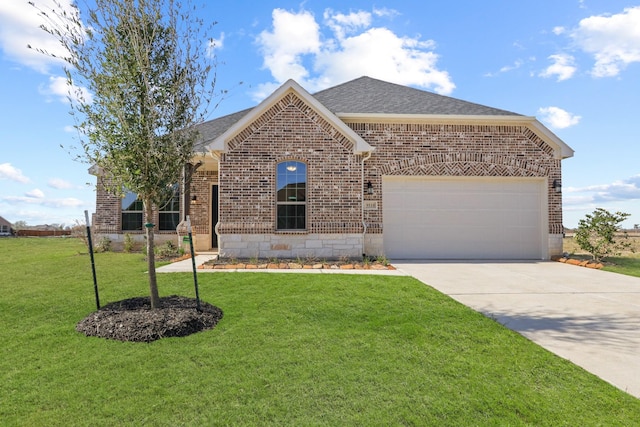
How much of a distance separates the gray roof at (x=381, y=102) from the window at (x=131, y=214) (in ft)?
13.1

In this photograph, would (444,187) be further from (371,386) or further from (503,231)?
(371,386)

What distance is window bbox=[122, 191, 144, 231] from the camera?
45.5 ft

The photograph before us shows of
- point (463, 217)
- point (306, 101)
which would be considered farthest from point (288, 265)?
point (463, 217)

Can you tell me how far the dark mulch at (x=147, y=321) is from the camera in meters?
4.48

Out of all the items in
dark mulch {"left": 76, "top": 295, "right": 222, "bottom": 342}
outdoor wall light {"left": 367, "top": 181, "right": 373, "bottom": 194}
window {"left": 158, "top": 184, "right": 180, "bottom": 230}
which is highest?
outdoor wall light {"left": 367, "top": 181, "right": 373, "bottom": 194}

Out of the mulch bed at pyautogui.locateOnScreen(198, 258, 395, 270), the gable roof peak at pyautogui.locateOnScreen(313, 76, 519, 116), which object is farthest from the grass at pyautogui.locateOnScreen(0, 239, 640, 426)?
the gable roof peak at pyautogui.locateOnScreen(313, 76, 519, 116)

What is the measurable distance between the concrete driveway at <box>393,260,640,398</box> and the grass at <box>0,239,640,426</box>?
0.39m

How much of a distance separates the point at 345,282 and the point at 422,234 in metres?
5.80

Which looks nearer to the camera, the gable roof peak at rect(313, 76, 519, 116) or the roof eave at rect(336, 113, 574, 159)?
the roof eave at rect(336, 113, 574, 159)

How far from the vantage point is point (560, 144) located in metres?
12.1

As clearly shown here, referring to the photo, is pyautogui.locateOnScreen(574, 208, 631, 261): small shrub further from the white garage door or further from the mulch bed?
the mulch bed

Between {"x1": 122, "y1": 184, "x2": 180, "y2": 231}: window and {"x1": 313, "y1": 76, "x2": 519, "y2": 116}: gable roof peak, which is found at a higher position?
{"x1": 313, "y1": 76, "x2": 519, "y2": 116}: gable roof peak

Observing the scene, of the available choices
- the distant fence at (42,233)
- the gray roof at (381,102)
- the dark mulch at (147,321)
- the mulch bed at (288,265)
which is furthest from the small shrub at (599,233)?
the distant fence at (42,233)

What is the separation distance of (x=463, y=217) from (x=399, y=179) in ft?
8.67
